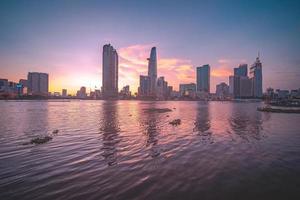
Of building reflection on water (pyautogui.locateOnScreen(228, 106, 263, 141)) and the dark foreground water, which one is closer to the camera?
the dark foreground water

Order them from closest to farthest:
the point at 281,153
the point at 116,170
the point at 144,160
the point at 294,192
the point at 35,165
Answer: the point at 294,192, the point at 116,170, the point at 35,165, the point at 144,160, the point at 281,153

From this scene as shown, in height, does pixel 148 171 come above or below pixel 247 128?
above

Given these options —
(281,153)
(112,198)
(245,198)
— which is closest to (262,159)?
(281,153)

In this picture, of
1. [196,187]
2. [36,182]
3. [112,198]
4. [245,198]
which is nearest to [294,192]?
[245,198]

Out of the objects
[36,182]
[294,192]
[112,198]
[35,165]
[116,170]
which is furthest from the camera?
[35,165]

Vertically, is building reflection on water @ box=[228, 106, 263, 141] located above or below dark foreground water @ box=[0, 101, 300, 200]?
below

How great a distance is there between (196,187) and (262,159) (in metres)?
10.9

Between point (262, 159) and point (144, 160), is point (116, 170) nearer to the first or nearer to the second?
point (144, 160)

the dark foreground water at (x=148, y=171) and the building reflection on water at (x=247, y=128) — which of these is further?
the building reflection on water at (x=247, y=128)

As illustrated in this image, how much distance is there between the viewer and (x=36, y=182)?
13883 mm

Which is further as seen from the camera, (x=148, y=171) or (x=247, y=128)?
(x=247, y=128)

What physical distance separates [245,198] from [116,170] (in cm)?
981

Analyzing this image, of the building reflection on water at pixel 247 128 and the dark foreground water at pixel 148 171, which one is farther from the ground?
the dark foreground water at pixel 148 171

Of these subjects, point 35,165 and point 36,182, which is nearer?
point 36,182
